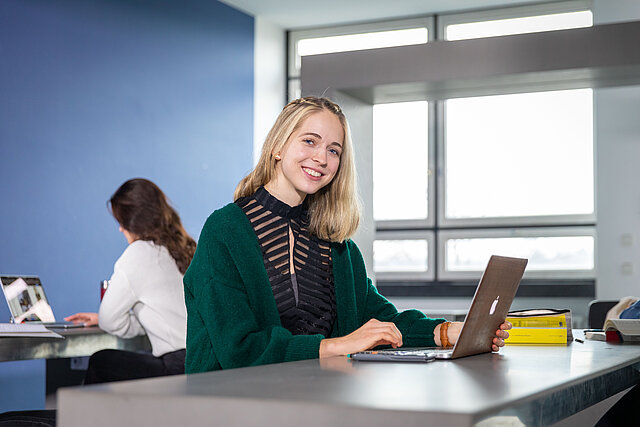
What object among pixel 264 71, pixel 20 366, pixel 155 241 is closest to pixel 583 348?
pixel 155 241

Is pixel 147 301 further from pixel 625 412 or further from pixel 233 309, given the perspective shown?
pixel 625 412

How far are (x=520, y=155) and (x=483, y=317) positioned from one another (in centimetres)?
543

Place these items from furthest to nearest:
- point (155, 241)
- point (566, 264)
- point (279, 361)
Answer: point (566, 264)
point (155, 241)
point (279, 361)

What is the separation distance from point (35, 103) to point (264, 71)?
111 inches

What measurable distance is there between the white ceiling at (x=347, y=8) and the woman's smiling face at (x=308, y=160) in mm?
5183

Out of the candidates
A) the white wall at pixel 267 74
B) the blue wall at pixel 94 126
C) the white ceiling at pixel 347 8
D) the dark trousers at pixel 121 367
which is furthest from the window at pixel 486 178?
the dark trousers at pixel 121 367

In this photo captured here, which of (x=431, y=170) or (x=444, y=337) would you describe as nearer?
(x=444, y=337)

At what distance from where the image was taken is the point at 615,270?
5773 millimetres

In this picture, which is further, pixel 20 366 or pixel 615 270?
pixel 615 270

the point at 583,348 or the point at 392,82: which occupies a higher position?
the point at 392,82

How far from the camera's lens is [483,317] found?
5.25 ft

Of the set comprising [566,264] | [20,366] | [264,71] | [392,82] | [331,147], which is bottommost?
[20,366]

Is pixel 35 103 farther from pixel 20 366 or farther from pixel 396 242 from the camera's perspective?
pixel 396 242

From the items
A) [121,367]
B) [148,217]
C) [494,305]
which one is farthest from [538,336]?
[148,217]
